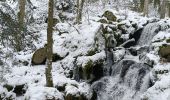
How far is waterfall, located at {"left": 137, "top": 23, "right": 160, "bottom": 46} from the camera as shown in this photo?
770 inches

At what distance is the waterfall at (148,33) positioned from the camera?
19.6 metres

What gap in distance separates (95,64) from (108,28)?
3.80m

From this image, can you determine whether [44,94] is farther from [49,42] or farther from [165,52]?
[165,52]

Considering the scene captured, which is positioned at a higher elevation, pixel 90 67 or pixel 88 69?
pixel 90 67

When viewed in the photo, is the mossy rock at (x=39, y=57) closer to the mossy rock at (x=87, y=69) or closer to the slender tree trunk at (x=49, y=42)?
the mossy rock at (x=87, y=69)

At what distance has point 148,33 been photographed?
20.0 metres

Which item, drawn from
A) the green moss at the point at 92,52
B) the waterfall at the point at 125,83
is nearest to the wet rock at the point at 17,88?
the waterfall at the point at 125,83

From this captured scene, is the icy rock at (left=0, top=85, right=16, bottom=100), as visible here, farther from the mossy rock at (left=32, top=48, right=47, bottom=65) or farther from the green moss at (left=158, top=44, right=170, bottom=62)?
the green moss at (left=158, top=44, right=170, bottom=62)

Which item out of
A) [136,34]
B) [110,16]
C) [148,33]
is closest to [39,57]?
[110,16]

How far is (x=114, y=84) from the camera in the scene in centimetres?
1572

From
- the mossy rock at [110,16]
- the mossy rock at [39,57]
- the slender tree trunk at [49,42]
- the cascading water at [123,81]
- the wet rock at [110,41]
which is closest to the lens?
the slender tree trunk at [49,42]

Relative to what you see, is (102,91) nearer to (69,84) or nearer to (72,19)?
(69,84)

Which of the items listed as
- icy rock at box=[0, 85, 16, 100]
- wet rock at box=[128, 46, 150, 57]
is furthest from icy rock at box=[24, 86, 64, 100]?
wet rock at box=[128, 46, 150, 57]

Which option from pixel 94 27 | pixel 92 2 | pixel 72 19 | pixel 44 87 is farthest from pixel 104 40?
pixel 92 2
